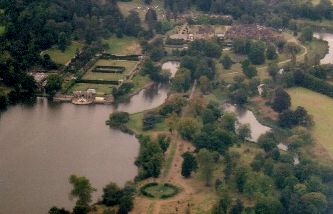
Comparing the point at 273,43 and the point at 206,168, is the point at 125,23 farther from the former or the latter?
the point at 206,168

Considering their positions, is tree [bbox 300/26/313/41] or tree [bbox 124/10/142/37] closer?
tree [bbox 124/10/142/37]

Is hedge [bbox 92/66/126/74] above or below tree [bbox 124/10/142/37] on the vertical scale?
below

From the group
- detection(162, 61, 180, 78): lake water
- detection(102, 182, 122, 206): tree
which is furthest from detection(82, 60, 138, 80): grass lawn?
detection(102, 182, 122, 206): tree

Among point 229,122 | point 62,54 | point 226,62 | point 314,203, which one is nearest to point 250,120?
point 229,122

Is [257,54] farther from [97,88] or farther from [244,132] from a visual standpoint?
[97,88]

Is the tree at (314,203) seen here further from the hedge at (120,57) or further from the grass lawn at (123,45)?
the grass lawn at (123,45)

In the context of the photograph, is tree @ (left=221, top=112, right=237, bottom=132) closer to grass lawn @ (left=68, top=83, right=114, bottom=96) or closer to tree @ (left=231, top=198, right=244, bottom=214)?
tree @ (left=231, top=198, right=244, bottom=214)
